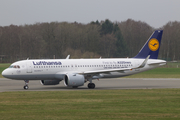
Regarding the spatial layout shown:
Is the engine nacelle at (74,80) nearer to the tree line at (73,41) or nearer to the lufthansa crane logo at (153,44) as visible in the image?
the lufthansa crane logo at (153,44)

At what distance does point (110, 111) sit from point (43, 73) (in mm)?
16999

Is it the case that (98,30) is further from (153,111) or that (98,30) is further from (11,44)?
(153,111)

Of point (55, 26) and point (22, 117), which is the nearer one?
point (22, 117)

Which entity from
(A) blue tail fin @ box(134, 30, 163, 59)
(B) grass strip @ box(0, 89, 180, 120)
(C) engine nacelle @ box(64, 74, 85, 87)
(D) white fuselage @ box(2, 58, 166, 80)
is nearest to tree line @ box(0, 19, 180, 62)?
(A) blue tail fin @ box(134, 30, 163, 59)

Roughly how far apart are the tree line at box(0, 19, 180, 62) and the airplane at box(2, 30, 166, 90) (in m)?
62.3

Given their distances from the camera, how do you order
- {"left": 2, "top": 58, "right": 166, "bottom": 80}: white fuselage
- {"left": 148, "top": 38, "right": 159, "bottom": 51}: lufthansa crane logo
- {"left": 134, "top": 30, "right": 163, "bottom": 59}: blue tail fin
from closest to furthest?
{"left": 2, "top": 58, "right": 166, "bottom": 80}: white fuselage, {"left": 134, "top": 30, "right": 163, "bottom": 59}: blue tail fin, {"left": 148, "top": 38, "right": 159, "bottom": 51}: lufthansa crane logo

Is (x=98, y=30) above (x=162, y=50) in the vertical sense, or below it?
above

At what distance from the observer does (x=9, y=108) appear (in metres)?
18.7

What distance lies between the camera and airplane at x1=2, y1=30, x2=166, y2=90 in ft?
106

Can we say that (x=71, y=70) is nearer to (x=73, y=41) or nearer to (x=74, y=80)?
(x=74, y=80)

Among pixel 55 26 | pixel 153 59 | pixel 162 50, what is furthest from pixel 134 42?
pixel 153 59

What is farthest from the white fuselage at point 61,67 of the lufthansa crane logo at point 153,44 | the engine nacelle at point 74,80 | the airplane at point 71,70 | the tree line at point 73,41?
the tree line at point 73,41

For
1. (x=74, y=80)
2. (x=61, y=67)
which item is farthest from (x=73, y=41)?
(x=74, y=80)

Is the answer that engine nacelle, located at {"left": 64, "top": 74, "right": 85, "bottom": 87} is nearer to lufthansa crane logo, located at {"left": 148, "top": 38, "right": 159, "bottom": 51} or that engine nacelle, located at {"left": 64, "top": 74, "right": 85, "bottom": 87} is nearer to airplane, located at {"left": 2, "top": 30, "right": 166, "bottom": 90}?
airplane, located at {"left": 2, "top": 30, "right": 166, "bottom": 90}
